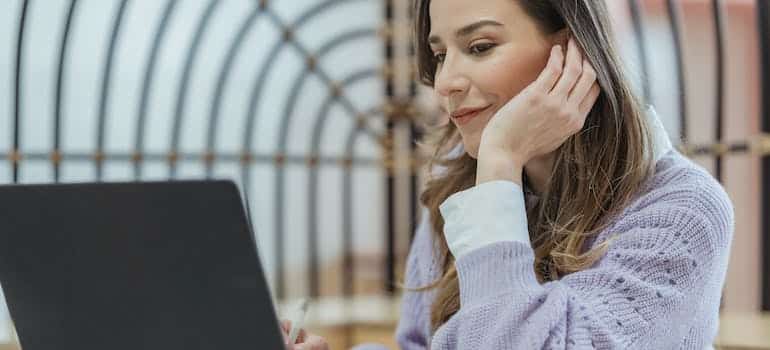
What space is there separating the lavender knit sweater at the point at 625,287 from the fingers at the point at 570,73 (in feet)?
0.55

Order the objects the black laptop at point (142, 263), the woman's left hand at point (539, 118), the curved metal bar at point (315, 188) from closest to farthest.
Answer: the black laptop at point (142, 263), the woman's left hand at point (539, 118), the curved metal bar at point (315, 188)

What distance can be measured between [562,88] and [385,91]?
5.72ft

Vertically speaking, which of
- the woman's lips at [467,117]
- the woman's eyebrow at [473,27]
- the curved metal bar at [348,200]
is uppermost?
the woman's eyebrow at [473,27]

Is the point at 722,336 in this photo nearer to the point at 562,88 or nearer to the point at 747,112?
the point at 562,88

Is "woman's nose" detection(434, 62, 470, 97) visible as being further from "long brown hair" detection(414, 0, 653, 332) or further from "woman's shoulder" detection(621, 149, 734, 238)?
"woman's shoulder" detection(621, 149, 734, 238)

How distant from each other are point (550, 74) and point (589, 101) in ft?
0.23

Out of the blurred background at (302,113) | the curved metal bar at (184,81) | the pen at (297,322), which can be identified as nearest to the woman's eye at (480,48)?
the blurred background at (302,113)

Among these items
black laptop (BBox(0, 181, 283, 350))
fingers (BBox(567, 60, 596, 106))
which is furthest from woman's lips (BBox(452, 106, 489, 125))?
black laptop (BBox(0, 181, 283, 350))

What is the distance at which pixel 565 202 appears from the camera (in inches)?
46.5

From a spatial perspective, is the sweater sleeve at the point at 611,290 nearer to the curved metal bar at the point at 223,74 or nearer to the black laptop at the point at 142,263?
the black laptop at the point at 142,263

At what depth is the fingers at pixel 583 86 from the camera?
108 centimetres

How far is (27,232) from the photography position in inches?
30.5

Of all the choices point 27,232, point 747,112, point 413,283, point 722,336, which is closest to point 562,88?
point 413,283

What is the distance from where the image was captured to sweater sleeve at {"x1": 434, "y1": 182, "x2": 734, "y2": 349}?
959 mm
